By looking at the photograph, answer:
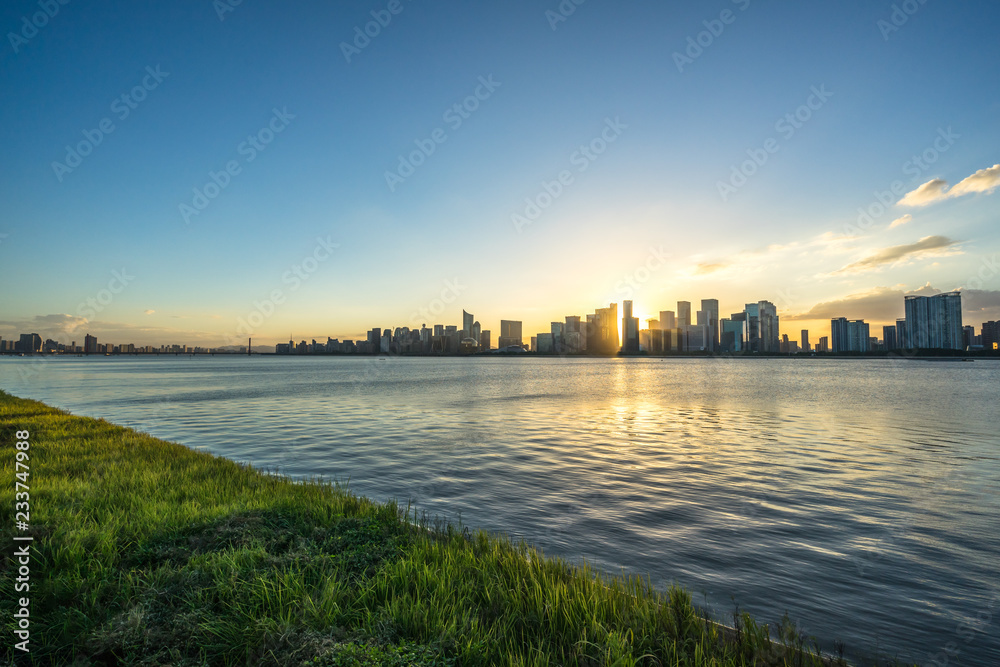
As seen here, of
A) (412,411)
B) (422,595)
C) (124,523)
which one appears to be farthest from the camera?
(412,411)

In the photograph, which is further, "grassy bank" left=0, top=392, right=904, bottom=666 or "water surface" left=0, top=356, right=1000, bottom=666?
"water surface" left=0, top=356, right=1000, bottom=666

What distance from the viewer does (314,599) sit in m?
7.25

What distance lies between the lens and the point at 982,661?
25.2 feet

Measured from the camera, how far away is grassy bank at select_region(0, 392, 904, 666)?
610 cm

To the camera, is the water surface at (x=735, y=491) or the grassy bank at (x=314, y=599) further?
the water surface at (x=735, y=491)

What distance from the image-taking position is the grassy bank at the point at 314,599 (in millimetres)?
6098

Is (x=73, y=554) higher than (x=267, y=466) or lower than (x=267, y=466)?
higher

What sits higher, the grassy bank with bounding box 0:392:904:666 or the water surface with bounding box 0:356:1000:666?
the grassy bank with bounding box 0:392:904:666

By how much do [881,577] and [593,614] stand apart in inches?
328

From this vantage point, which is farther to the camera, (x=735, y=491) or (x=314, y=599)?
(x=735, y=491)

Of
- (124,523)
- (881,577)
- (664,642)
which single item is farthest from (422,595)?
(881,577)

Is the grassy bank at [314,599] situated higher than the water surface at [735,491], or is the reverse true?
the grassy bank at [314,599]

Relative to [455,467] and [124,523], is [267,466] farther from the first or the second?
[124,523]

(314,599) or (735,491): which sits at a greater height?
(314,599)
